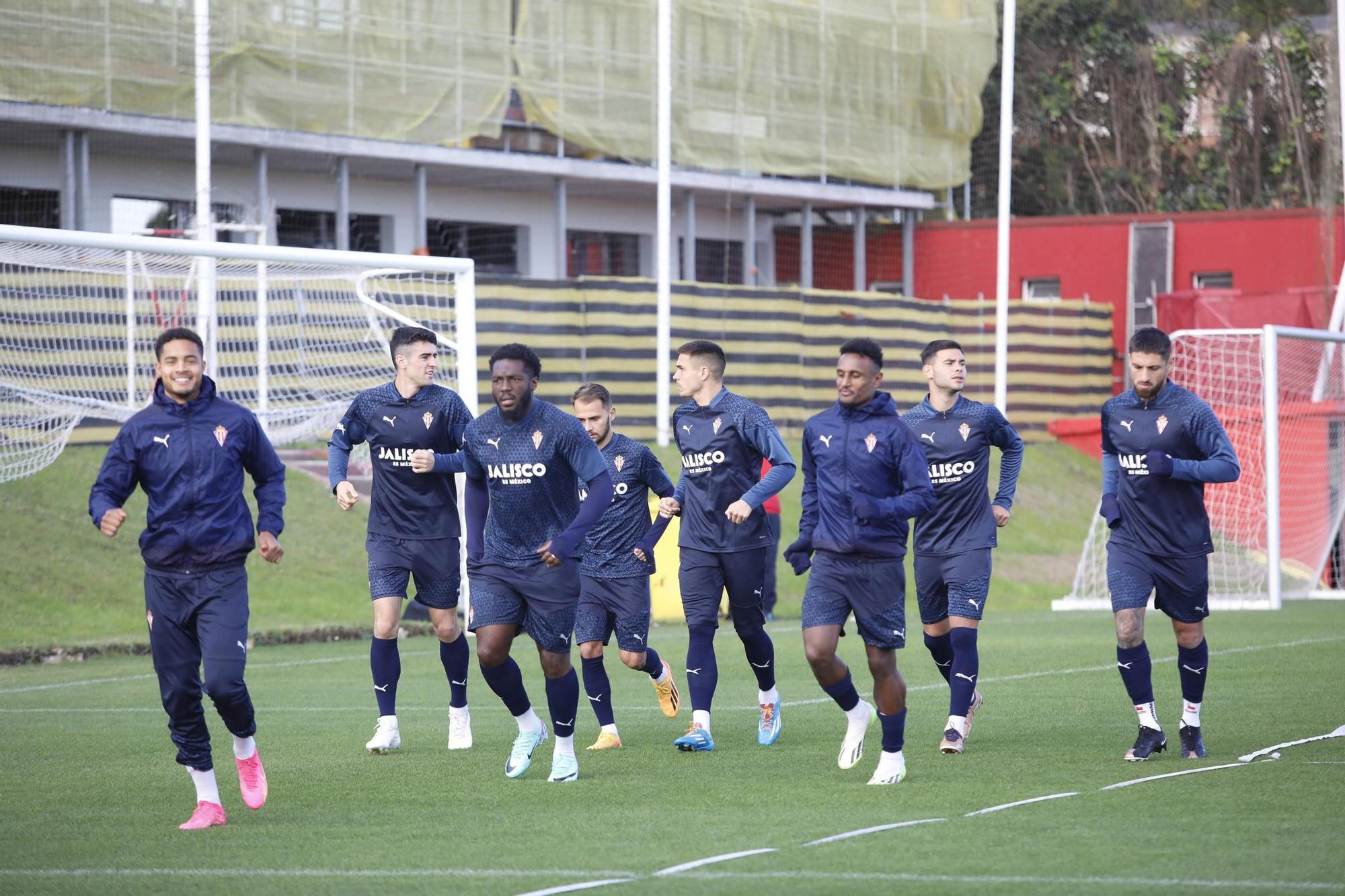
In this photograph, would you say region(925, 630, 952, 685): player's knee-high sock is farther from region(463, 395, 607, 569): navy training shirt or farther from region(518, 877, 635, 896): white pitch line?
region(518, 877, 635, 896): white pitch line

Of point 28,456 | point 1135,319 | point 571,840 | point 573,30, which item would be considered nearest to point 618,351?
point 573,30

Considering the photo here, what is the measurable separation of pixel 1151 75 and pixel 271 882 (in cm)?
3851

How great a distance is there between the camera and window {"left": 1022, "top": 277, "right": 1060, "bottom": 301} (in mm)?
37250

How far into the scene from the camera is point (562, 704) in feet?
29.8

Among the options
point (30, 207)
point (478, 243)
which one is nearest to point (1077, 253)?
point (478, 243)

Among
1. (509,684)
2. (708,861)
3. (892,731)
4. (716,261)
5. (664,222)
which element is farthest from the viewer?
(716,261)

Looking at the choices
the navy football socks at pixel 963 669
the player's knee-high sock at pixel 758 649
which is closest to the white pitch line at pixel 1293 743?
the navy football socks at pixel 963 669

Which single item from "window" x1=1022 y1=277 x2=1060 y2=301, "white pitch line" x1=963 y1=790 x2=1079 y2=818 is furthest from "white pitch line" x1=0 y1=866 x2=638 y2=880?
"window" x1=1022 y1=277 x2=1060 y2=301

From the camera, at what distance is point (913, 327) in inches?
1208

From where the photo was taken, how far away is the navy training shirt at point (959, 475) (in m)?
10.2

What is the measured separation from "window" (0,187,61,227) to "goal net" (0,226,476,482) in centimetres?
613

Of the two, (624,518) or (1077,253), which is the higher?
(1077,253)

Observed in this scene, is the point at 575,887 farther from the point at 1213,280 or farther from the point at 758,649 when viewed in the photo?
the point at 1213,280

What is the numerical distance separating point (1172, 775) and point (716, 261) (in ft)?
87.3
